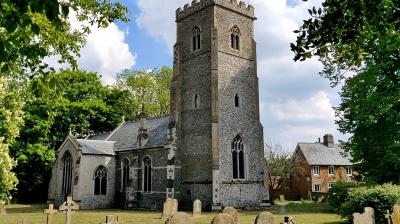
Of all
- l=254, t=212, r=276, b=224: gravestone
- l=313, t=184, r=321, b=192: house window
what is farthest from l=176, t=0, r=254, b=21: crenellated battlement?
l=313, t=184, r=321, b=192: house window

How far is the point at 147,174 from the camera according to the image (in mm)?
33000

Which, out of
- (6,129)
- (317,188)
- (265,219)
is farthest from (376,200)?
(317,188)

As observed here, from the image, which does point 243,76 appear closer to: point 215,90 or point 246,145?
point 215,90

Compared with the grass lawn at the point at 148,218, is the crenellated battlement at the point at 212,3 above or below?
above

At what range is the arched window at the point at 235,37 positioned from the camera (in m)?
32.3

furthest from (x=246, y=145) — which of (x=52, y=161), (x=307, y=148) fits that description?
(x=307, y=148)

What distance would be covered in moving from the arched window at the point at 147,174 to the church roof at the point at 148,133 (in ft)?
4.11

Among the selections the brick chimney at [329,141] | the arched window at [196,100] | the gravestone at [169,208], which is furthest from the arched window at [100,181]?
the brick chimney at [329,141]

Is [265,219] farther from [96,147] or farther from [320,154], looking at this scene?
[320,154]

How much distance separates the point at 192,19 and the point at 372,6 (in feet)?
94.8

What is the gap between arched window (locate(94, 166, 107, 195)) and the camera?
34812 millimetres

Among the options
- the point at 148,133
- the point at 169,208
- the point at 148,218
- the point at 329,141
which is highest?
the point at 329,141

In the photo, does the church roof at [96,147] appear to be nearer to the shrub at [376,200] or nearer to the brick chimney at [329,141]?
the shrub at [376,200]

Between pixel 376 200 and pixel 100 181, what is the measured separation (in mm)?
24592
